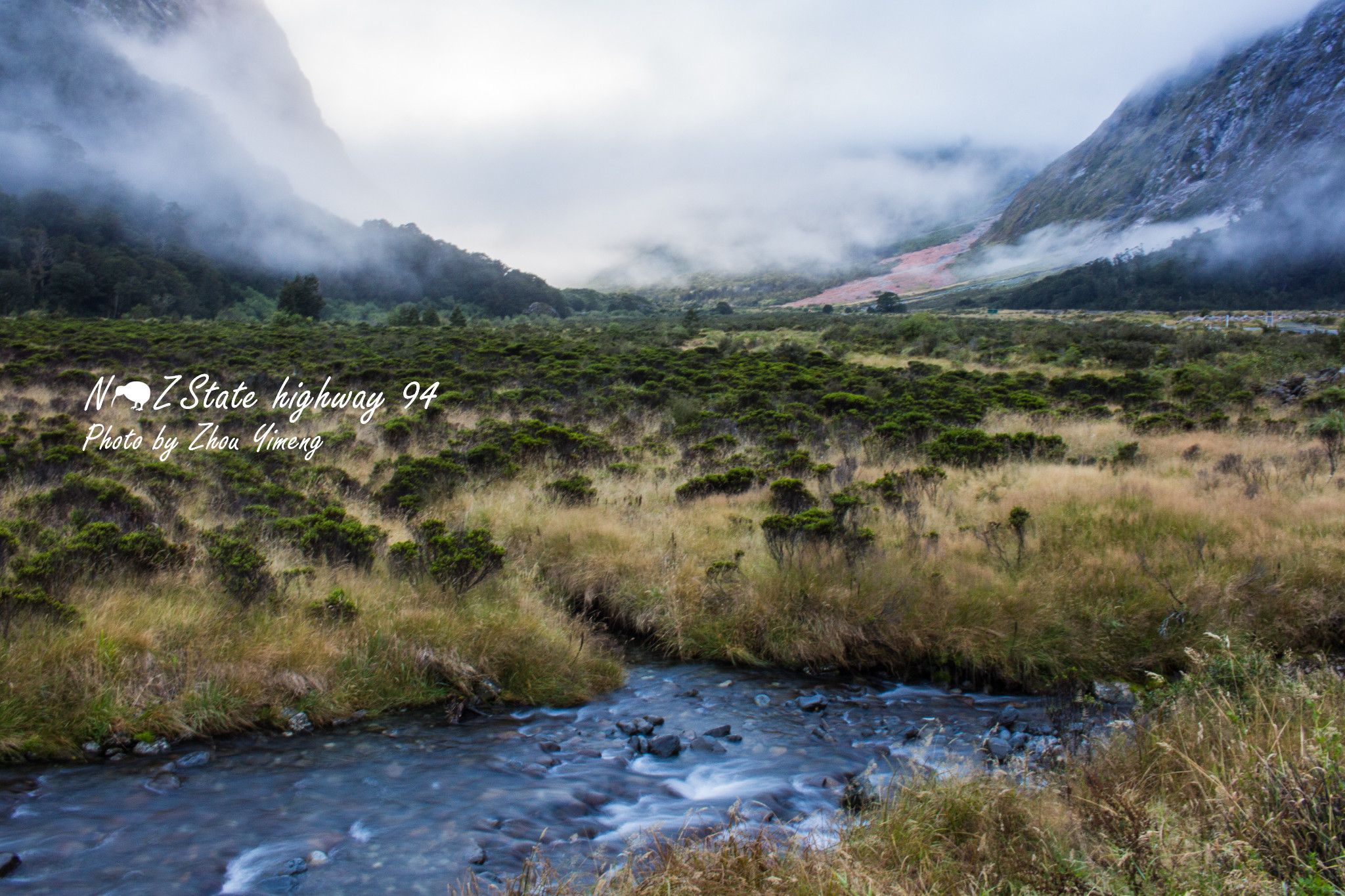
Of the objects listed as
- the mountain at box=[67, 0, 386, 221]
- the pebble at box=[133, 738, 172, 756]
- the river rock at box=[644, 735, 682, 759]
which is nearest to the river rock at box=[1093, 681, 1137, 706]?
the river rock at box=[644, 735, 682, 759]

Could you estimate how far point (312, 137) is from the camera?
518 ft

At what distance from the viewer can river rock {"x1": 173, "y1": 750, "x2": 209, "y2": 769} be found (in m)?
4.46

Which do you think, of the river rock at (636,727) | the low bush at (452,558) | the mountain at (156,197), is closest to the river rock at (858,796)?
the river rock at (636,727)

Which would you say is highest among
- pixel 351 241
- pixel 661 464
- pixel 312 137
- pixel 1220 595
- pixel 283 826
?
pixel 312 137

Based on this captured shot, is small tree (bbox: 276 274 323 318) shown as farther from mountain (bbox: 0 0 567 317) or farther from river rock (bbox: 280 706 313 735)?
river rock (bbox: 280 706 313 735)

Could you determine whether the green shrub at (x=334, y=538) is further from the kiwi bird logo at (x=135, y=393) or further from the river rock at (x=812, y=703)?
the kiwi bird logo at (x=135, y=393)

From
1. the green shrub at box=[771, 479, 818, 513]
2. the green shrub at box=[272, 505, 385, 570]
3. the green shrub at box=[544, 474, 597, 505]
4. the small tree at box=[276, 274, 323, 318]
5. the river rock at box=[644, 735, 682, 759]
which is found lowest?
→ the river rock at box=[644, 735, 682, 759]

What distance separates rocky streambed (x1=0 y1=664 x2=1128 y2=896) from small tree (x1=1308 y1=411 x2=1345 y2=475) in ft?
28.8

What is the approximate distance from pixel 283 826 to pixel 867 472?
9557mm

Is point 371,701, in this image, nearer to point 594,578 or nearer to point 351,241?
point 594,578

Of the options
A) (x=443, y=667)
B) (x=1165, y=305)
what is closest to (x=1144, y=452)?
(x=443, y=667)

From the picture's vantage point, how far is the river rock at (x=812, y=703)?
5.84 meters

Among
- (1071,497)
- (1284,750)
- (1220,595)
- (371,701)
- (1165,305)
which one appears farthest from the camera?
(1165,305)

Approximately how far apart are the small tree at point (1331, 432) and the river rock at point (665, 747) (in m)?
11.1
